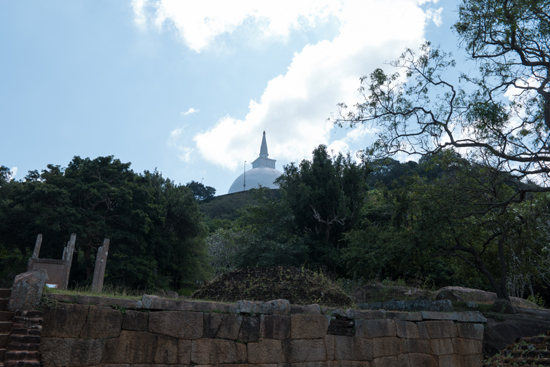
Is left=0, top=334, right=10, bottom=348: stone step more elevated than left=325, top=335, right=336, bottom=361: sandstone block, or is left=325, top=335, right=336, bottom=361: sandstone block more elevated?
left=0, top=334, right=10, bottom=348: stone step

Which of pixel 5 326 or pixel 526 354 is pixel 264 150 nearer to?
pixel 526 354

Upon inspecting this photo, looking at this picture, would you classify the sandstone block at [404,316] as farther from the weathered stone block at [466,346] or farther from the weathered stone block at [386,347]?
the weathered stone block at [466,346]

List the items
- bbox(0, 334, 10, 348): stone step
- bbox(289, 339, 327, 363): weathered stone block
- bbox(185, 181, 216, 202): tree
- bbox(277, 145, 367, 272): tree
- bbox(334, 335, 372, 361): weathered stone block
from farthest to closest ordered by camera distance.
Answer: bbox(185, 181, 216, 202): tree → bbox(277, 145, 367, 272): tree → bbox(334, 335, 372, 361): weathered stone block → bbox(289, 339, 327, 363): weathered stone block → bbox(0, 334, 10, 348): stone step

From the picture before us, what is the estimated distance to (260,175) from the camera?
80.1 m

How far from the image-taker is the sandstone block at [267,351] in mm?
6325

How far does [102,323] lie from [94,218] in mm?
18704

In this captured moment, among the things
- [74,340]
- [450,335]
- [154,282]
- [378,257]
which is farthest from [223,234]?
[74,340]

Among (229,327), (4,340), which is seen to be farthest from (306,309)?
(4,340)

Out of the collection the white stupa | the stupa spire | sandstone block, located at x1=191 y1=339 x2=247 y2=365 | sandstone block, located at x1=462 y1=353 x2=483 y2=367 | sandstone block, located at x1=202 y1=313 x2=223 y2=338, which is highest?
the stupa spire

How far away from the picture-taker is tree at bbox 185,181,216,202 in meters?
67.4

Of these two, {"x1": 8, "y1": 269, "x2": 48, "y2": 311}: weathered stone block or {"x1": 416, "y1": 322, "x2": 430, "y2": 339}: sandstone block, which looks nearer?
{"x1": 8, "y1": 269, "x2": 48, "y2": 311}: weathered stone block

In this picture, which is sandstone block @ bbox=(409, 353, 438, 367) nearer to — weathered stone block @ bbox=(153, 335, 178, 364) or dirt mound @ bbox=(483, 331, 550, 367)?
dirt mound @ bbox=(483, 331, 550, 367)

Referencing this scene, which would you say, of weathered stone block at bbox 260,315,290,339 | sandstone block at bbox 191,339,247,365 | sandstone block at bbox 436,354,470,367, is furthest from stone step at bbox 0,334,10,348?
sandstone block at bbox 436,354,470,367

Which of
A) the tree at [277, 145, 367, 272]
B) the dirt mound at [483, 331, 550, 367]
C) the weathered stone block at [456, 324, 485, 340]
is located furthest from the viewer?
the tree at [277, 145, 367, 272]
